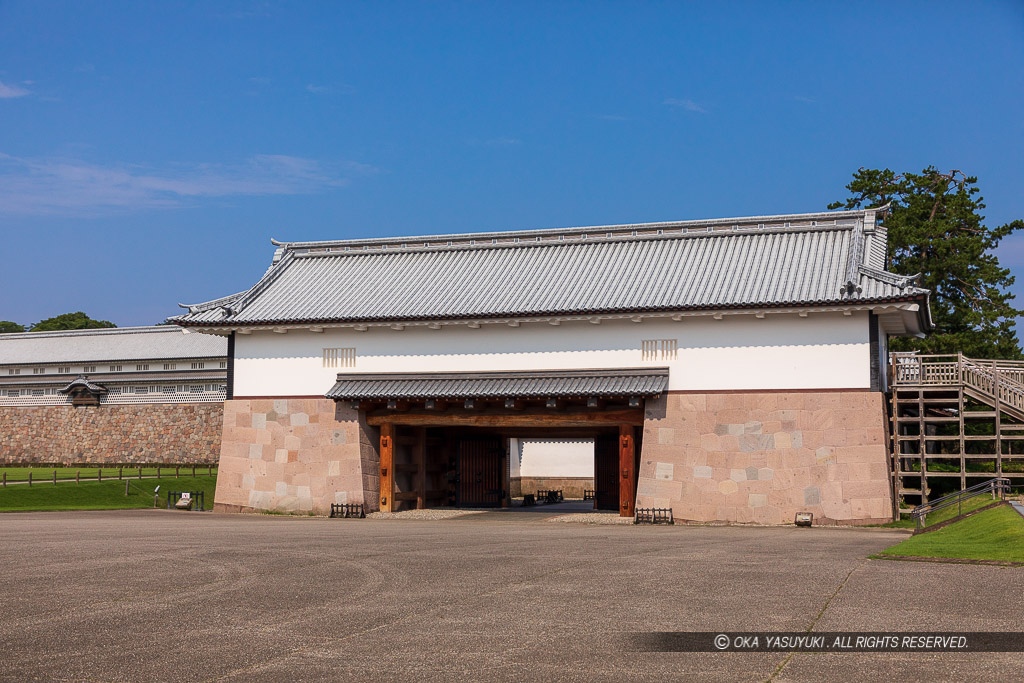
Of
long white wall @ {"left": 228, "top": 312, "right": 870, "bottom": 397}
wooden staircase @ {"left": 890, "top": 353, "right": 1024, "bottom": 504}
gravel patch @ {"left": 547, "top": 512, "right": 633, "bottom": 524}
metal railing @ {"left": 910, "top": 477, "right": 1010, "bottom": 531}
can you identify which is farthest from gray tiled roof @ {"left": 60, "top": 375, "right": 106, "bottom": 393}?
metal railing @ {"left": 910, "top": 477, "right": 1010, "bottom": 531}

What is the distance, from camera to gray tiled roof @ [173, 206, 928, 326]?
28266 millimetres

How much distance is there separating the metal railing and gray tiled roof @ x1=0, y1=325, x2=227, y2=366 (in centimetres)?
4609

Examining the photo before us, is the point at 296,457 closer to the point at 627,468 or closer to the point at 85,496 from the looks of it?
the point at 627,468

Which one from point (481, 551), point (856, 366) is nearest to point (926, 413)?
point (856, 366)

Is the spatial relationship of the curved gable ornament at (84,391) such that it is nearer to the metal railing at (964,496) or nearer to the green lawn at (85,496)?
the green lawn at (85,496)

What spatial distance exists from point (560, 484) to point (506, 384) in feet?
86.8

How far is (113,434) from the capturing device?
59688 mm

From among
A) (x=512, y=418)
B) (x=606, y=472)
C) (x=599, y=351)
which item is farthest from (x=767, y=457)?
(x=606, y=472)

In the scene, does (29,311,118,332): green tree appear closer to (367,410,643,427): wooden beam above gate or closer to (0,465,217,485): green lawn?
(0,465,217,485): green lawn

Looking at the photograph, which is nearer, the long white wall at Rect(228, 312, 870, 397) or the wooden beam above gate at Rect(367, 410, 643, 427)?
the long white wall at Rect(228, 312, 870, 397)

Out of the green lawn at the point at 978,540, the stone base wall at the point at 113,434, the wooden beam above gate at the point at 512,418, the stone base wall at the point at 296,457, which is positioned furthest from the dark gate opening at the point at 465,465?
the stone base wall at the point at 113,434

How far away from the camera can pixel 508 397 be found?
28.5 metres

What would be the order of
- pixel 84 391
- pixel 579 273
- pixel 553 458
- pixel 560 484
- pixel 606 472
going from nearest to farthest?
1. pixel 579 273
2. pixel 606 472
3. pixel 560 484
4. pixel 553 458
5. pixel 84 391

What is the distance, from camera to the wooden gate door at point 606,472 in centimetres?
3472
